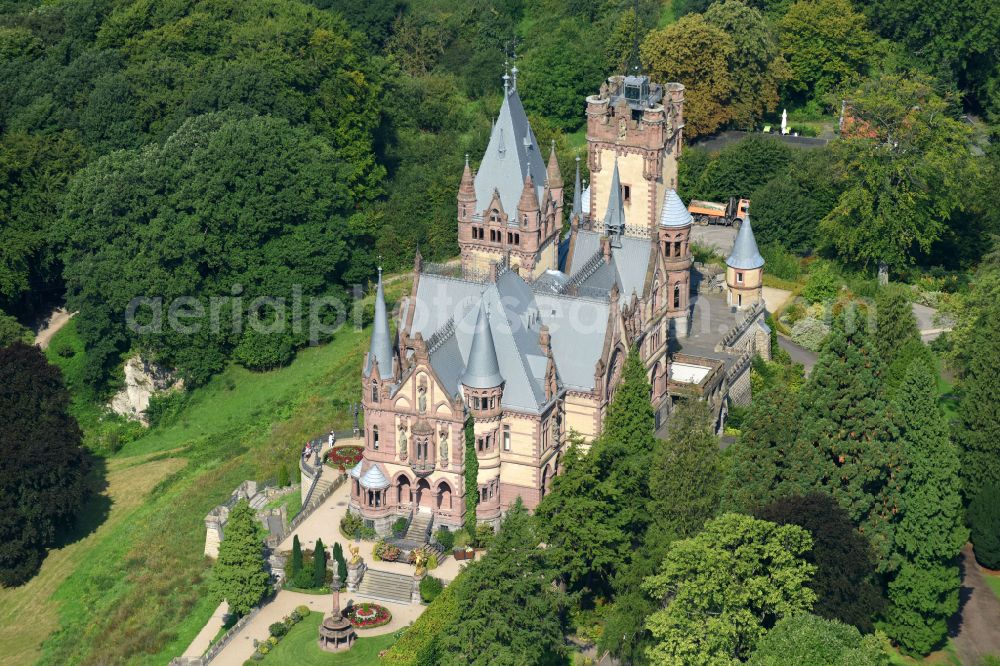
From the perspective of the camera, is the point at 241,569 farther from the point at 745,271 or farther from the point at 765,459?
the point at 745,271

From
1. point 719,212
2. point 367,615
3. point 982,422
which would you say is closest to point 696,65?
point 719,212

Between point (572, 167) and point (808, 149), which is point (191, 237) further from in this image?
point (808, 149)

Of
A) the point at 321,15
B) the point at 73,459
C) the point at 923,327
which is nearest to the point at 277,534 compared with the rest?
the point at 73,459

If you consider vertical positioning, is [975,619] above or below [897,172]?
below

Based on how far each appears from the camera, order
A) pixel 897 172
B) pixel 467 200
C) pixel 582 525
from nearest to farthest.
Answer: pixel 582 525, pixel 467 200, pixel 897 172

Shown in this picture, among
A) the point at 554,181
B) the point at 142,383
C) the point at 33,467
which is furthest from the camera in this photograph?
the point at 142,383

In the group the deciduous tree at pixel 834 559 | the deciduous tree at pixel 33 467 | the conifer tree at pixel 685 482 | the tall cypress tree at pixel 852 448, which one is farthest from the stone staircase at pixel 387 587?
the deciduous tree at pixel 33 467
